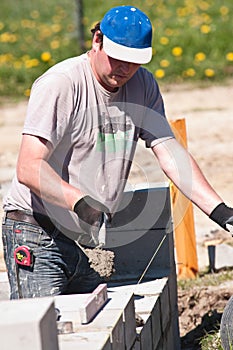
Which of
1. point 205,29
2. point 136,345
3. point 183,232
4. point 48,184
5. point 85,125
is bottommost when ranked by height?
point 205,29

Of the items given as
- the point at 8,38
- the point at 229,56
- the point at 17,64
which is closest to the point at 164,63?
the point at 229,56

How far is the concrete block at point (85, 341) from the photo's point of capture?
2881 millimetres

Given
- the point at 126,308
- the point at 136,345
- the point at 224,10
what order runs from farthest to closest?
1. the point at 224,10
2. the point at 136,345
3. the point at 126,308

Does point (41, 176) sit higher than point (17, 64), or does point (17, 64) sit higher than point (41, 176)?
point (41, 176)

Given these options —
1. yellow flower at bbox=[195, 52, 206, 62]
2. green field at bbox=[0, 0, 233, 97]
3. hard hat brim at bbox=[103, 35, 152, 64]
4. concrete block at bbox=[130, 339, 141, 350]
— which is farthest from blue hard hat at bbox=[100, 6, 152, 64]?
yellow flower at bbox=[195, 52, 206, 62]

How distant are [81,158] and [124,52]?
52cm

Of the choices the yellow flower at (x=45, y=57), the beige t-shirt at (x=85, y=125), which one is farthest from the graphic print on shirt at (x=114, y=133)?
the yellow flower at (x=45, y=57)

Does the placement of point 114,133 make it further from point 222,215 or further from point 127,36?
point 222,215

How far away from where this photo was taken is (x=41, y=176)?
11.7 feet

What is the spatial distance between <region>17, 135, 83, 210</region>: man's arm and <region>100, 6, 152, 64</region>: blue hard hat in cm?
50

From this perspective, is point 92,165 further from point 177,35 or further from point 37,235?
point 177,35

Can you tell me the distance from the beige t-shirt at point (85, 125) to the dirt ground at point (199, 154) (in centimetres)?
126

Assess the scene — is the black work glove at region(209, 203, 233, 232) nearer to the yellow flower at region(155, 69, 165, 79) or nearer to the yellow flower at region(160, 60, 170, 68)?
the yellow flower at region(155, 69, 165, 79)

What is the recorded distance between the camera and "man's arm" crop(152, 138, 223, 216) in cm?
409
